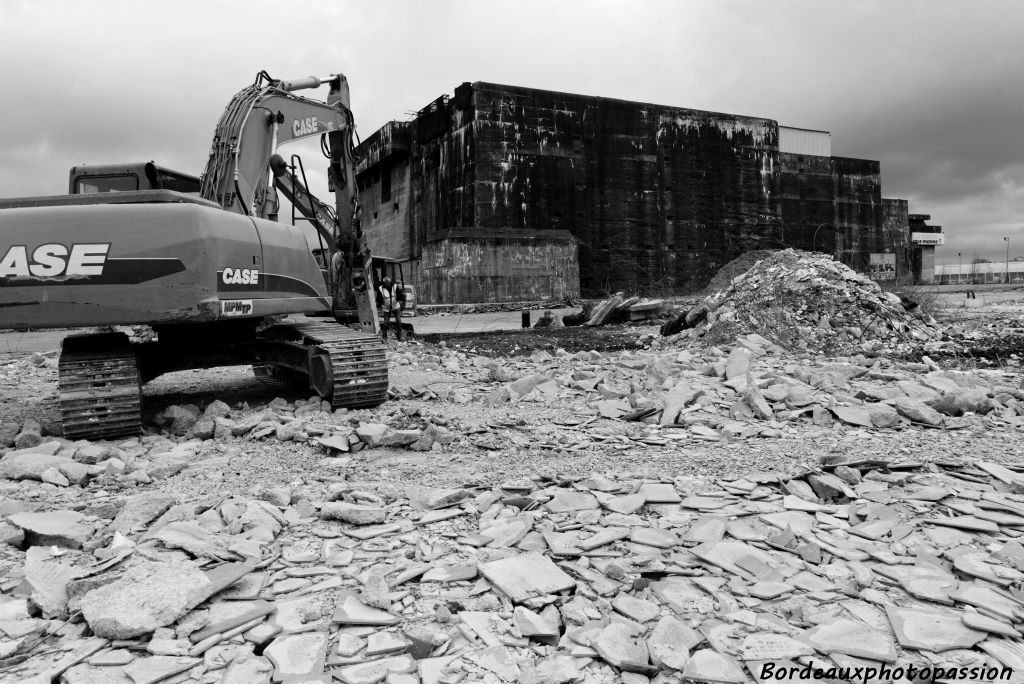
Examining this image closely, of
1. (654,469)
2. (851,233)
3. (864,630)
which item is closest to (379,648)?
(864,630)

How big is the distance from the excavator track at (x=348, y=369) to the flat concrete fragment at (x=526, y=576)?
3551 millimetres

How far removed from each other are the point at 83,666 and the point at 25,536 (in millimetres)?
1393

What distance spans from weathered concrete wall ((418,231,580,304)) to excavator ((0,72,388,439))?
2120 centimetres

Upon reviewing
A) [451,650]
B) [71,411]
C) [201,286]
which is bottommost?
[451,650]

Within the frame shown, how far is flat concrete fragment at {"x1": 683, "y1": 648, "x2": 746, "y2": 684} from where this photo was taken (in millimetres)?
2236

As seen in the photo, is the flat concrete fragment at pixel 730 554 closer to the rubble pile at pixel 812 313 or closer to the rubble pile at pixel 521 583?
the rubble pile at pixel 521 583

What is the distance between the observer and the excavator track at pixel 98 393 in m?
5.37

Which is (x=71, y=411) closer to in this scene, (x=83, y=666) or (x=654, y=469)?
(x=83, y=666)

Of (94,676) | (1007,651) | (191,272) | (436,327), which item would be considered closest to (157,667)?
(94,676)

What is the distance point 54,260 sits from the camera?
16.6 ft

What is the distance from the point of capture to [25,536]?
3404 millimetres

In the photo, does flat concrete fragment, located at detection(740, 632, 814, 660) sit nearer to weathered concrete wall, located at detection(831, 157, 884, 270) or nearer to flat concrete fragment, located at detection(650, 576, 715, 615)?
flat concrete fragment, located at detection(650, 576, 715, 615)

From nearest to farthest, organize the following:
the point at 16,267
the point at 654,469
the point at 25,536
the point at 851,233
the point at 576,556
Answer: the point at 576,556 < the point at 25,536 < the point at 654,469 < the point at 16,267 < the point at 851,233

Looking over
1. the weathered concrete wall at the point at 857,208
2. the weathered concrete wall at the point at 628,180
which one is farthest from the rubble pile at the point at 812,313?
the weathered concrete wall at the point at 857,208
